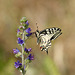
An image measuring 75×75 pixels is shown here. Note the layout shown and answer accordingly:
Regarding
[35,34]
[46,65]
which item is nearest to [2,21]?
[46,65]

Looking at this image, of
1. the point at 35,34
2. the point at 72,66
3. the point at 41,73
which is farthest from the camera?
the point at 72,66

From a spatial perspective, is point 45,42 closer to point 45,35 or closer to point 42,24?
point 45,35

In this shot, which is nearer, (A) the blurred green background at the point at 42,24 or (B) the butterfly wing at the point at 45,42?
(B) the butterfly wing at the point at 45,42

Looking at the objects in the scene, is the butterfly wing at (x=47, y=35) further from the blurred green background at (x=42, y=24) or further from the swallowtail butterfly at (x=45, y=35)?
the blurred green background at (x=42, y=24)

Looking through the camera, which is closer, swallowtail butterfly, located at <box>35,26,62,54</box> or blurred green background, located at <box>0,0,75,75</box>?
swallowtail butterfly, located at <box>35,26,62,54</box>

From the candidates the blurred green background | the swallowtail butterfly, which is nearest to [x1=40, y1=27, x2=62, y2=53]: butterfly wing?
the swallowtail butterfly

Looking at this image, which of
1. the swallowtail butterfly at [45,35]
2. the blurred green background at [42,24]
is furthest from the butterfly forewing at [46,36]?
the blurred green background at [42,24]

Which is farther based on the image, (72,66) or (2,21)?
(2,21)

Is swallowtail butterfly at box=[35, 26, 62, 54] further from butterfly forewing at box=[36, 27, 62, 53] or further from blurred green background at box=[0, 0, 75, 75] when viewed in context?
blurred green background at box=[0, 0, 75, 75]

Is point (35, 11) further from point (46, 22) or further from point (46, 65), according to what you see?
point (46, 65)
